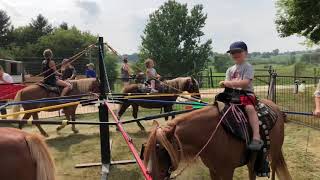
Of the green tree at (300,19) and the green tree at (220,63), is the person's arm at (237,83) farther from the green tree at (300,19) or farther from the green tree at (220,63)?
the green tree at (220,63)

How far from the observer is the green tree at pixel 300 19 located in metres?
15.5

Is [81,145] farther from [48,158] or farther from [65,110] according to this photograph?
[48,158]

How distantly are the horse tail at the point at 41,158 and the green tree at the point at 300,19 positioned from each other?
14058 millimetres

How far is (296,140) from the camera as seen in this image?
8.48 metres

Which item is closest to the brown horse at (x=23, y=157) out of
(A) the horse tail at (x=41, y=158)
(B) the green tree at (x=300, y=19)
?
(A) the horse tail at (x=41, y=158)

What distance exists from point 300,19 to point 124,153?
11323 mm

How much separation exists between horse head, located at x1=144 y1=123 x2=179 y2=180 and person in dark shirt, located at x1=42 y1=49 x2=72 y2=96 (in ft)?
19.4

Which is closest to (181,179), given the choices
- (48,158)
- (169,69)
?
(48,158)

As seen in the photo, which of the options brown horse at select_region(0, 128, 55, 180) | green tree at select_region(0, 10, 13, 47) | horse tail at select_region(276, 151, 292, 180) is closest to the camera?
brown horse at select_region(0, 128, 55, 180)

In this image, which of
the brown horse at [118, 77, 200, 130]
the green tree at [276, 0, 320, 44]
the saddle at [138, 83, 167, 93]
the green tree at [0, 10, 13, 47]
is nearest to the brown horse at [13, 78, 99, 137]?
the brown horse at [118, 77, 200, 130]

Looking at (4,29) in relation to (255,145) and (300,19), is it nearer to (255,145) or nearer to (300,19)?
(300,19)

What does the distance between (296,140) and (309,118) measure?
93.5 inches

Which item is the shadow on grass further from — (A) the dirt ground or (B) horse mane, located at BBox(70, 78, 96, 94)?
(B) horse mane, located at BBox(70, 78, 96, 94)

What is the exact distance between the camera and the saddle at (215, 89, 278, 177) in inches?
171
